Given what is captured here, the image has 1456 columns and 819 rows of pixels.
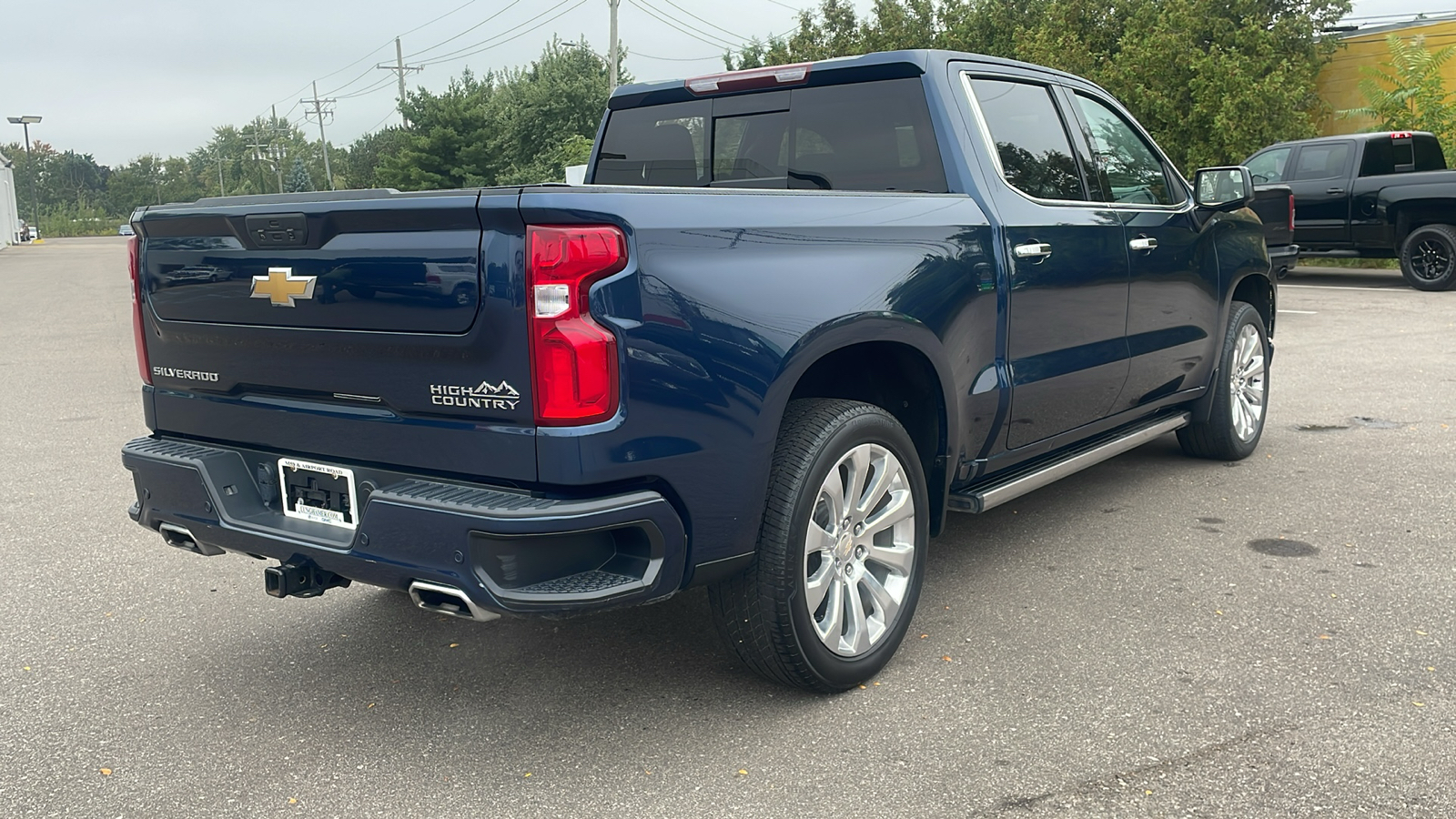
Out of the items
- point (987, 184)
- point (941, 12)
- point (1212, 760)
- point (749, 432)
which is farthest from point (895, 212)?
point (941, 12)

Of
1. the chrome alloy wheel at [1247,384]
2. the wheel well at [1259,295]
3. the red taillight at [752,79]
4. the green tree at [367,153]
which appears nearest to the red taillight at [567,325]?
the red taillight at [752,79]

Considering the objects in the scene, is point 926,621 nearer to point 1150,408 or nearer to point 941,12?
point 1150,408

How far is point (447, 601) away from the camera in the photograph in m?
2.82

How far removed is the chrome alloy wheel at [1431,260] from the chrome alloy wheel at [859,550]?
13.6m

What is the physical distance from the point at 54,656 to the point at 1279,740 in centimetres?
365

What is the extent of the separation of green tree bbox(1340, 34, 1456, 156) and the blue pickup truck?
58.7 ft

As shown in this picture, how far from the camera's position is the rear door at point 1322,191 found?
15.2 metres

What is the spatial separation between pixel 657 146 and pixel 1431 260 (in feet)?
43.6

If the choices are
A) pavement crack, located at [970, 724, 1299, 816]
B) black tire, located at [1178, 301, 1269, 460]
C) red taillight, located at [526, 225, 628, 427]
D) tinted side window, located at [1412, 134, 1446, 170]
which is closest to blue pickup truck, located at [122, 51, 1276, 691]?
red taillight, located at [526, 225, 628, 427]

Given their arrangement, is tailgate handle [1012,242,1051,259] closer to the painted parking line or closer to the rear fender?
the rear fender

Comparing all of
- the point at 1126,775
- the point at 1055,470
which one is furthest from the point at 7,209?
the point at 1126,775

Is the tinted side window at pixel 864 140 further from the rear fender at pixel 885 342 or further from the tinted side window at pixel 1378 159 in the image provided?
the tinted side window at pixel 1378 159

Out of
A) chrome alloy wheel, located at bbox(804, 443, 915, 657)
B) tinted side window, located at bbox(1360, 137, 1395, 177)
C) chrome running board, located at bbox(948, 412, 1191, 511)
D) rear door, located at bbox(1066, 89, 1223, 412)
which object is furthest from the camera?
tinted side window, located at bbox(1360, 137, 1395, 177)

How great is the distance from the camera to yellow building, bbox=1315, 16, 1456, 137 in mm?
21281
